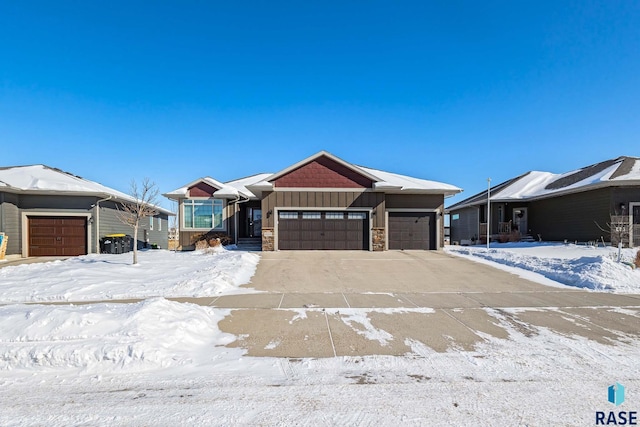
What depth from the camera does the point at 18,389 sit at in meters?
3.21

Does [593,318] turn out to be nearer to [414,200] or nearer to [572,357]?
[572,357]

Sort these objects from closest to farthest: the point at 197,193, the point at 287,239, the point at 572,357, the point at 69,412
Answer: the point at 69,412 → the point at 572,357 → the point at 287,239 → the point at 197,193

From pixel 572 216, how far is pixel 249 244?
808 inches

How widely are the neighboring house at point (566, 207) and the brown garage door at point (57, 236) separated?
2469 cm

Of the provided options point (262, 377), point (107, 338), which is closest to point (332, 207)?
point (107, 338)

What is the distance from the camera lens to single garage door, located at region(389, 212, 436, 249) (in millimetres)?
16938

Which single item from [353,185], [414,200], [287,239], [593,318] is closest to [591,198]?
[414,200]

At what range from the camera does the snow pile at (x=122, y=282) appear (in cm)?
689

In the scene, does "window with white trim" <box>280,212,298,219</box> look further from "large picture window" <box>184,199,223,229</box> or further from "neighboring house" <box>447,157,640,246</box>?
"neighboring house" <box>447,157,640,246</box>

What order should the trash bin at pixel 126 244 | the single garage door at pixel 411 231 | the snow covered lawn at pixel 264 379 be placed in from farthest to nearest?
the single garage door at pixel 411 231 < the trash bin at pixel 126 244 < the snow covered lawn at pixel 264 379

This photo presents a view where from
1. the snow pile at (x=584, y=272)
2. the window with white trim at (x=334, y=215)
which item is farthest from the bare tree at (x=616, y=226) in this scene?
the window with white trim at (x=334, y=215)

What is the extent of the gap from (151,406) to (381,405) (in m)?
2.37

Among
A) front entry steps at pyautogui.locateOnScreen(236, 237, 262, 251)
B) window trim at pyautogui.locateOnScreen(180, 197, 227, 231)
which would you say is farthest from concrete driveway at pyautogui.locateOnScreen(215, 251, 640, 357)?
window trim at pyautogui.locateOnScreen(180, 197, 227, 231)

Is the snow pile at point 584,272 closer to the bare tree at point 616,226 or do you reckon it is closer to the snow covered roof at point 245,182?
the bare tree at point 616,226
